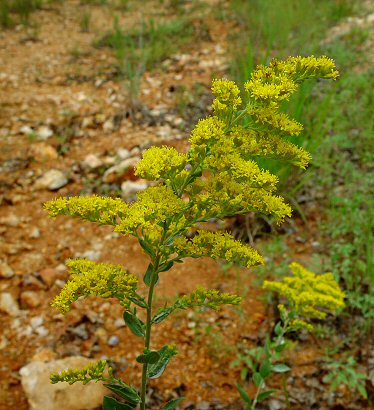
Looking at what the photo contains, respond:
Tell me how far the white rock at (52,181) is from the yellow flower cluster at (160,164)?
2425mm

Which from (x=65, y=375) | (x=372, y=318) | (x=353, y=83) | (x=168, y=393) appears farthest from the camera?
(x=353, y=83)

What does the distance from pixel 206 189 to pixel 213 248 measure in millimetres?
210

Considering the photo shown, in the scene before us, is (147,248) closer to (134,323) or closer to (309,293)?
(134,323)

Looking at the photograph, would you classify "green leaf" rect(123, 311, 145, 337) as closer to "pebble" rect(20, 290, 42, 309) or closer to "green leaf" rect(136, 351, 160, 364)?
"green leaf" rect(136, 351, 160, 364)

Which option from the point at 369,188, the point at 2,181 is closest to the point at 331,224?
the point at 369,188

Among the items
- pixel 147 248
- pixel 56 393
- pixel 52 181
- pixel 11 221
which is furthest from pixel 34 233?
pixel 147 248

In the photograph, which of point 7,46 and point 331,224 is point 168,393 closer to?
point 331,224

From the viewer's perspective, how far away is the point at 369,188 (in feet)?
12.0

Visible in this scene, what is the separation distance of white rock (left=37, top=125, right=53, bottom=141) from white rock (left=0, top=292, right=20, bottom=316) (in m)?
1.67

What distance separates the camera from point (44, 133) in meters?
4.45

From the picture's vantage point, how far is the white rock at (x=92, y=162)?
13.6 feet

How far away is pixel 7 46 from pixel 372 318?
190 inches

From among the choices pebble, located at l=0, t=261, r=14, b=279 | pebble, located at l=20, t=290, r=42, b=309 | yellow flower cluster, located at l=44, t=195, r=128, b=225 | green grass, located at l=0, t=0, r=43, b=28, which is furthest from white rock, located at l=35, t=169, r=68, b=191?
green grass, located at l=0, t=0, r=43, b=28

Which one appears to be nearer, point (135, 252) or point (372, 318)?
point (372, 318)
